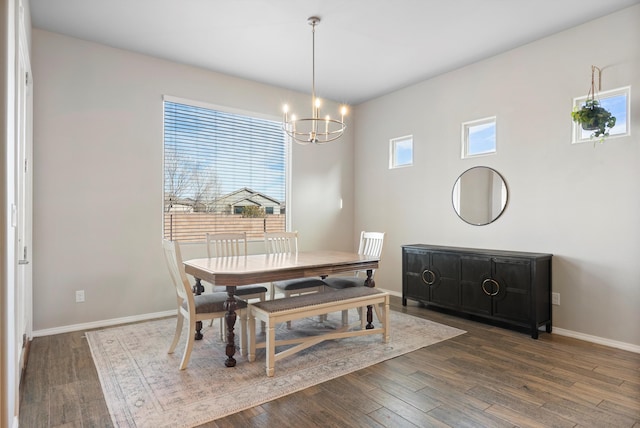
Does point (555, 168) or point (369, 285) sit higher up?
point (555, 168)

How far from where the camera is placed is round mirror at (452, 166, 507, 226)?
13.7 ft

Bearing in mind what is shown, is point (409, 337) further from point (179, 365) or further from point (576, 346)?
point (179, 365)

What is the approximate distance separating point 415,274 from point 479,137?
176 centimetres

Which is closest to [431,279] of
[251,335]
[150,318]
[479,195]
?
[479,195]

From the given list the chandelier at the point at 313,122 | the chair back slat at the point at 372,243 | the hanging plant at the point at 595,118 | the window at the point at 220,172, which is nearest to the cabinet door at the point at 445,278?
the chair back slat at the point at 372,243

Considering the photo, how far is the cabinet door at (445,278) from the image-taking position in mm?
4105

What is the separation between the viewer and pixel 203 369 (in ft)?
9.16

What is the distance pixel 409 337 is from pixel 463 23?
291 centimetres

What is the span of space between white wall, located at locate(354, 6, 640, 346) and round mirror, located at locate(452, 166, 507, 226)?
9cm

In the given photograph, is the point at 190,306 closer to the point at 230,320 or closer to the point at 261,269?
the point at 230,320

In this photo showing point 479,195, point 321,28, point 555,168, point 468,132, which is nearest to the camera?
point 321,28

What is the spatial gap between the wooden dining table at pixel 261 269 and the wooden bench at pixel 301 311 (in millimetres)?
173

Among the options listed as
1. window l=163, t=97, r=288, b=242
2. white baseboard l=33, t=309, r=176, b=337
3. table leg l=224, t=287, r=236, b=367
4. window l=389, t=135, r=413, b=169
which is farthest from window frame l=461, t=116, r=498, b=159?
white baseboard l=33, t=309, r=176, b=337

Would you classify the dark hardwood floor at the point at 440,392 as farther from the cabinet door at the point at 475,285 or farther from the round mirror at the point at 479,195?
the round mirror at the point at 479,195
